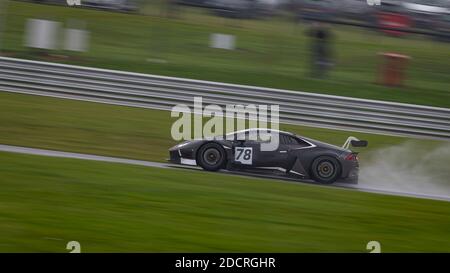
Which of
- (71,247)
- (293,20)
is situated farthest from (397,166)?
(71,247)

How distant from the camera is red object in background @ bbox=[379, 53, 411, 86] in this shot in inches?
679

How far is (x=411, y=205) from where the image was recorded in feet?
35.2

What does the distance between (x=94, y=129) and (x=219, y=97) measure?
9.12 feet

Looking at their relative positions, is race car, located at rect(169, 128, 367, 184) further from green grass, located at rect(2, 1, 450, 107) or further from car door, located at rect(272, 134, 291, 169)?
green grass, located at rect(2, 1, 450, 107)

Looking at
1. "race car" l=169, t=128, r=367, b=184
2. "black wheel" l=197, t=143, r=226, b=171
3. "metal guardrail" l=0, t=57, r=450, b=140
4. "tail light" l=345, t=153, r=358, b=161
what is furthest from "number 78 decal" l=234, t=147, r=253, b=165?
"metal guardrail" l=0, t=57, r=450, b=140

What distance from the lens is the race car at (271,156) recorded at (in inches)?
449

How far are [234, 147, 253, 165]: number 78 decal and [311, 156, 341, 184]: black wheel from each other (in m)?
0.97

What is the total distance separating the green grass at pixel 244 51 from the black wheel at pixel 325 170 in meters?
4.93

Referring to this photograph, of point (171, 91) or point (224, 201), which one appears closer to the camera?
point (224, 201)

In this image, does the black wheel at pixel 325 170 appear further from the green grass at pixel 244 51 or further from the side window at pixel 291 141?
the green grass at pixel 244 51

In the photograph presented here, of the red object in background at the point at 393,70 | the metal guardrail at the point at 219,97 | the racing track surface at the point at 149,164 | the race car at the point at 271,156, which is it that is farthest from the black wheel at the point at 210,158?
the red object in background at the point at 393,70

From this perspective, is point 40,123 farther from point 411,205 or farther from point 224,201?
point 411,205

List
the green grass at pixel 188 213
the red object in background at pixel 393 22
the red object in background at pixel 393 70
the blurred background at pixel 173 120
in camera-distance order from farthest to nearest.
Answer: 1. the red object in background at pixel 393 22
2. the red object in background at pixel 393 70
3. the blurred background at pixel 173 120
4. the green grass at pixel 188 213

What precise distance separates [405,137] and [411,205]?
4.40 meters
